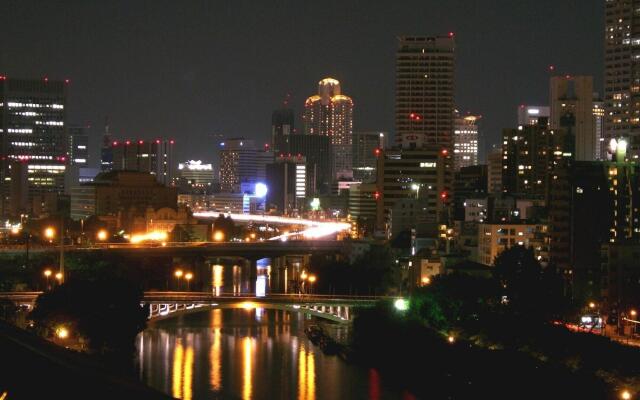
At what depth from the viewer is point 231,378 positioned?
54.3 ft

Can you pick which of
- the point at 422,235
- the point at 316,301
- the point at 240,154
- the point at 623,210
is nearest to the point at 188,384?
the point at 316,301

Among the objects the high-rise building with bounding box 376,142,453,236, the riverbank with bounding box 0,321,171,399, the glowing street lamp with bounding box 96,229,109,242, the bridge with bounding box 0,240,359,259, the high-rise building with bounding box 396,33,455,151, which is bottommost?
the riverbank with bounding box 0,321,171,399

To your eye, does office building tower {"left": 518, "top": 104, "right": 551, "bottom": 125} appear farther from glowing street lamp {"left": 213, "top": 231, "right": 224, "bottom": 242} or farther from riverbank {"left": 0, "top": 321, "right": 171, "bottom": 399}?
riverbank {"left": 0, "top": 321, "right": 171, "bottom": 399}

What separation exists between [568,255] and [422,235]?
8.94 meters

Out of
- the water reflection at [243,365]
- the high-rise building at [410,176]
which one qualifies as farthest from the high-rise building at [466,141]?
the water reflection at [243,365]

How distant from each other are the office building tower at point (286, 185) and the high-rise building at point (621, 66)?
37.1 m

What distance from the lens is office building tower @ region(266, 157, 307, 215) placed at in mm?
74625

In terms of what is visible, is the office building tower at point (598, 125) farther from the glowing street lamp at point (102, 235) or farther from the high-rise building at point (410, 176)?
the glowing street lamp at point (102, 235)

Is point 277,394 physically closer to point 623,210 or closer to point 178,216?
point 623,210

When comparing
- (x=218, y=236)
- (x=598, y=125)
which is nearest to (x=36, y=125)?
(x=218, y=236)

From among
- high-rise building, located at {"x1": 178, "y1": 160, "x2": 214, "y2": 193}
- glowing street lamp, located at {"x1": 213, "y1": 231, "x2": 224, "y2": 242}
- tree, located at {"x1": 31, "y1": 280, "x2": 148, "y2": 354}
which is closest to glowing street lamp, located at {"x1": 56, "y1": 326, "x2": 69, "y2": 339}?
tree, located at {"x1": 31, "y1": 280, "x2": 148, "y2": 354}

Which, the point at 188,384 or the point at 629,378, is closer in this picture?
the point at 629,378

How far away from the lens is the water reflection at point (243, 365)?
1576cm

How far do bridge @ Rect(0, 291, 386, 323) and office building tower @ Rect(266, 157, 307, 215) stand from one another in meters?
52.3
